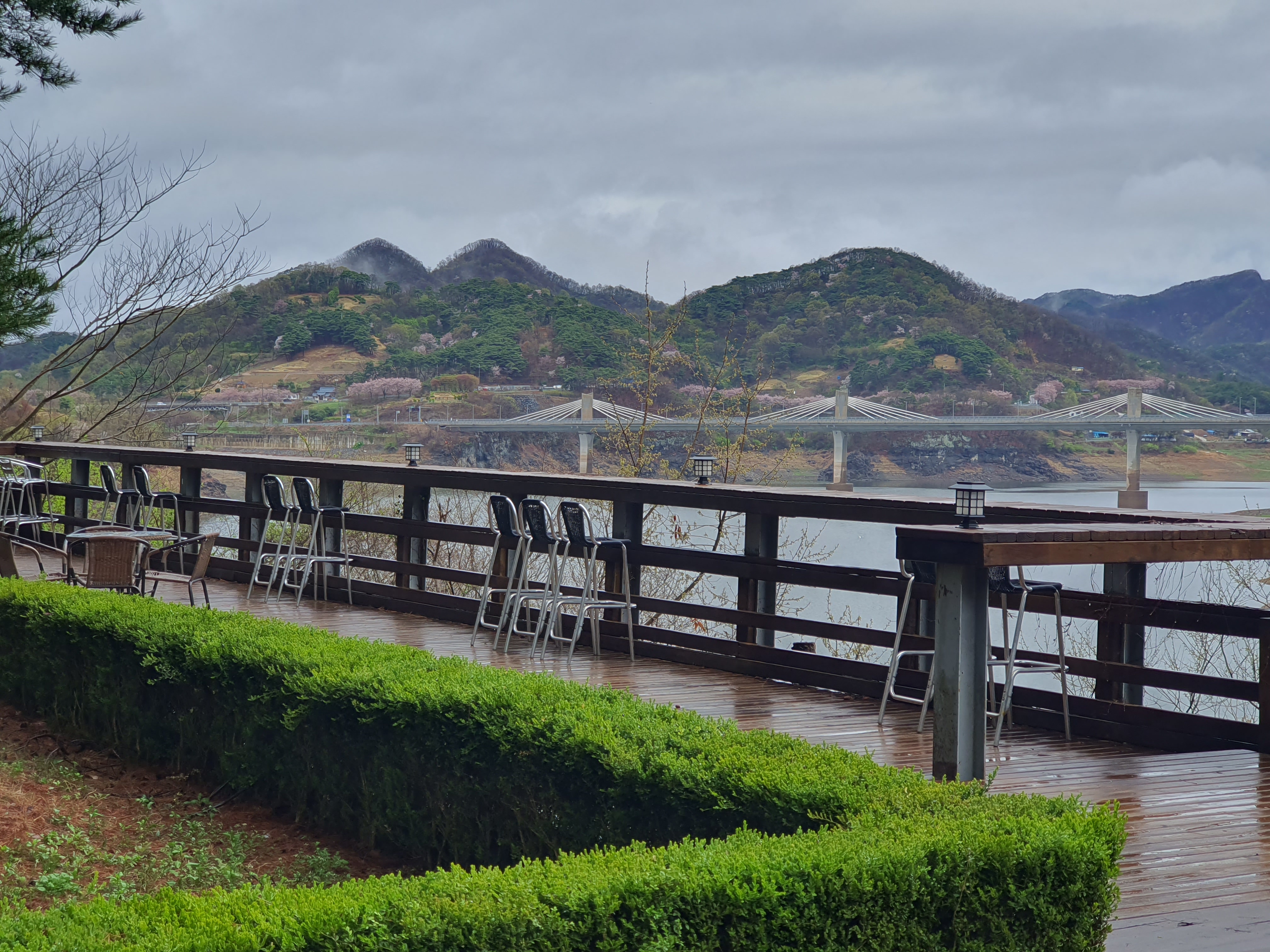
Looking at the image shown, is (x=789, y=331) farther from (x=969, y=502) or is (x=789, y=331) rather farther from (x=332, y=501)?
(x=969, y=502)

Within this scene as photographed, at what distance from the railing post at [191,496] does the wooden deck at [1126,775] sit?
2730 millimetres

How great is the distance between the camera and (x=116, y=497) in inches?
356

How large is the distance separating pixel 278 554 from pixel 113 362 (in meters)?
7.55

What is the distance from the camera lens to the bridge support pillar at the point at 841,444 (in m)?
15.9

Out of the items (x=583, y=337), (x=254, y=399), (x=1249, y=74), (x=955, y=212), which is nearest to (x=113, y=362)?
(x=254, y=399)

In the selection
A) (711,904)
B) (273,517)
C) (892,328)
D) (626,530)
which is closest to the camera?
(711,904)

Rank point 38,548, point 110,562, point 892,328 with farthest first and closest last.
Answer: point 892,328, point 38,548, point 110,562

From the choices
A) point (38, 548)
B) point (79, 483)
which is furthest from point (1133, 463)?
point (38, 548)

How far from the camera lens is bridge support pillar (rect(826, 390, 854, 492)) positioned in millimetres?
15852

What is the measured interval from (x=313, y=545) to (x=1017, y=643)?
184 inches

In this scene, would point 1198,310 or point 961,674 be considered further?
point 1198,310

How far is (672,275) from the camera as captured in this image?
526 inches

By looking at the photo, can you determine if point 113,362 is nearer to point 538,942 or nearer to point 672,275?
point 672,275

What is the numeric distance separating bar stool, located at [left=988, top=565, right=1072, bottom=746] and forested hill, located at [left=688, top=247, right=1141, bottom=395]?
12.7 meters
